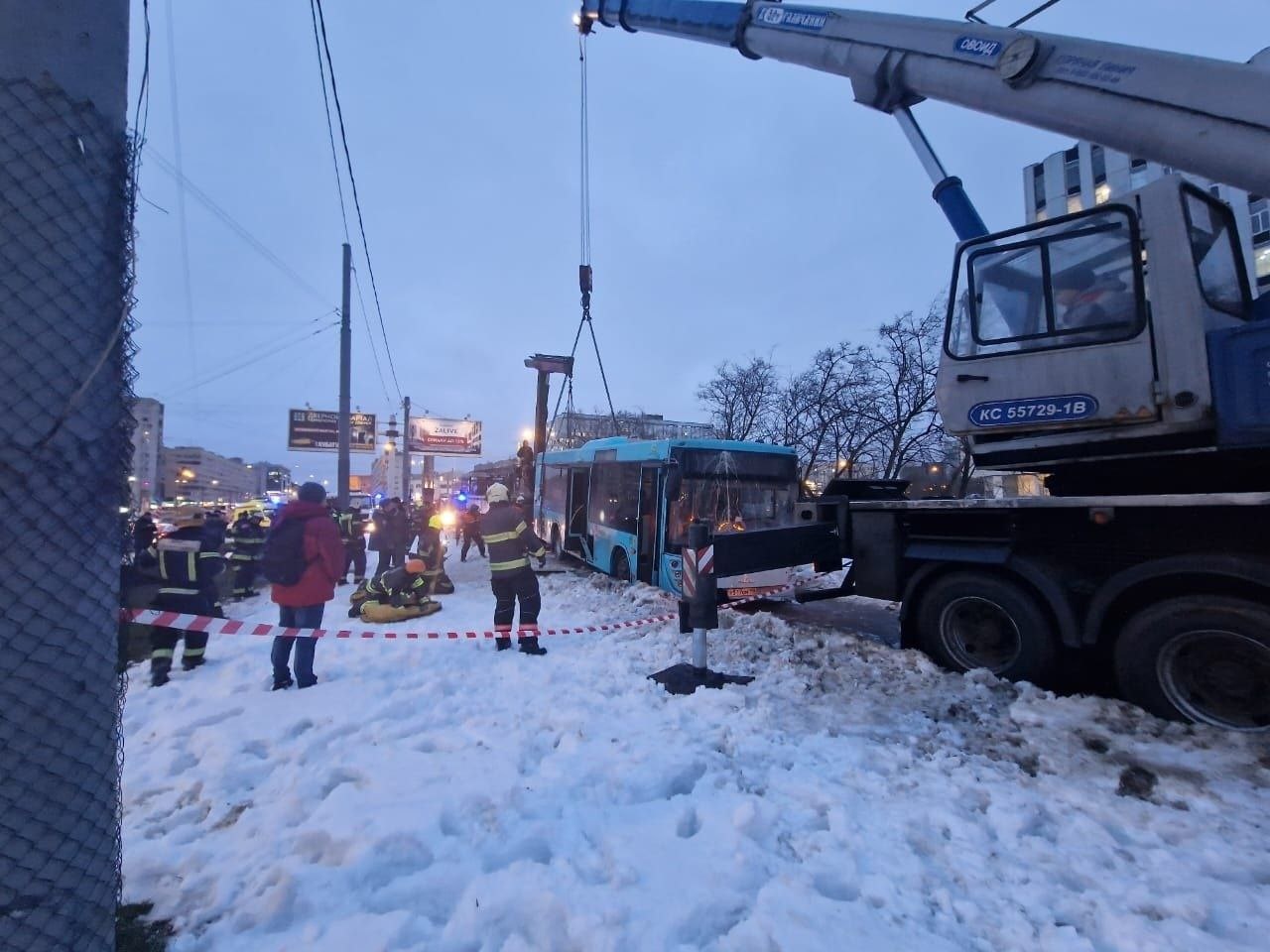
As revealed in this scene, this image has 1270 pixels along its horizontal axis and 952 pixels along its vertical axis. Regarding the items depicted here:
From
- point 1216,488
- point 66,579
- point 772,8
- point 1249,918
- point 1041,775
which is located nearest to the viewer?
point 66,579

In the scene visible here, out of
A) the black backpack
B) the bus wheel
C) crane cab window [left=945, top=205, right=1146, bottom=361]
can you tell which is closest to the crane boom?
crane cab window [left=945, top=205, right=1146, bottom=361]

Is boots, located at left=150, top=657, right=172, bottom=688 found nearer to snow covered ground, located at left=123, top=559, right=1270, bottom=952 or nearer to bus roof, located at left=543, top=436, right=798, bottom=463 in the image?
snow covered ground, located at left=123, top=559, right=1270, bottom=952

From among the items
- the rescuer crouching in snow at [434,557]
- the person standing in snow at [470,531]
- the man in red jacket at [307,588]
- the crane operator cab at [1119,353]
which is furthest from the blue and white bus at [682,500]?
the person standing in snow at [470,531]

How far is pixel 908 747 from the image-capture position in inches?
156

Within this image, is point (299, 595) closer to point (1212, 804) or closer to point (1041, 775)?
point (1041, 775)

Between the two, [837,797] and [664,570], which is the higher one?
[664,570]

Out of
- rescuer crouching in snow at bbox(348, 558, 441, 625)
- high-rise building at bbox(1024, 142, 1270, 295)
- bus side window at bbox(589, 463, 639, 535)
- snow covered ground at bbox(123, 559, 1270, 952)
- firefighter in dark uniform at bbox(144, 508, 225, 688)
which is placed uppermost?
high-rise building at bbox(1024, 142, 1270, 295)

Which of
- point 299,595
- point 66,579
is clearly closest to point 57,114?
point 66,579

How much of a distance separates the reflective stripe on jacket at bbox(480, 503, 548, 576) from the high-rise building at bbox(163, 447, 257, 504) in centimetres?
7420

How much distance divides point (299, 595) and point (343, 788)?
2.69 metres

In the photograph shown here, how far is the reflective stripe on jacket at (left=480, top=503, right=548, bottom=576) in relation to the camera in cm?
659

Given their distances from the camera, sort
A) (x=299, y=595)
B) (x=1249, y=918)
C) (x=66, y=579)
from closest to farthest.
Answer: (x=66, y=579)
(x=1249, y=918)
(x=299, y=595)

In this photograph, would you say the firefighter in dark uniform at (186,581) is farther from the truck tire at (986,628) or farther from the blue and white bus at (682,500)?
the truck tire at (986,628)

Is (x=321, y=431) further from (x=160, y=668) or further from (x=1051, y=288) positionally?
(x=1051, y=288)
